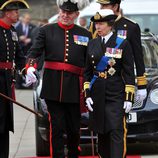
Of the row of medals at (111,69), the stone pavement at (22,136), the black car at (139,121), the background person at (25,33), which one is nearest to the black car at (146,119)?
the black car at (139,121)

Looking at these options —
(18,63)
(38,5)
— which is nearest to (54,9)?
(38,5)

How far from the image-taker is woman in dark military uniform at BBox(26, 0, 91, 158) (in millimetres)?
7680

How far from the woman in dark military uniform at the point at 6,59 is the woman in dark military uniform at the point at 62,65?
0.23 m

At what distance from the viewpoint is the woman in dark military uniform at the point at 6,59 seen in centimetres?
764

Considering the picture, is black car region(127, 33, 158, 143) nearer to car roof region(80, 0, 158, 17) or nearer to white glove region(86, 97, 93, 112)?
white glove region(86, 97, 93, 112)

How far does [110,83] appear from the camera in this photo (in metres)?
7.27

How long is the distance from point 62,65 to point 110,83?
2.15ft

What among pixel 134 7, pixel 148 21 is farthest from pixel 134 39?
pixel 134 7

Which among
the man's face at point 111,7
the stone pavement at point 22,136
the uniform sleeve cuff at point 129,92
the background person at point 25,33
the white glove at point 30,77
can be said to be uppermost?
the man's face at point 111,7

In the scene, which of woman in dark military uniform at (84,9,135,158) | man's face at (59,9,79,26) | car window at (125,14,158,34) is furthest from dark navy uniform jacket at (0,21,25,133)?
car window at (125,14,158,34)

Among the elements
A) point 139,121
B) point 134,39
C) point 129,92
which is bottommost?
point 139,121

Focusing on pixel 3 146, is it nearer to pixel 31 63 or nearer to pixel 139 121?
pixel 31 63

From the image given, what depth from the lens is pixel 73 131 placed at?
7.86 meters

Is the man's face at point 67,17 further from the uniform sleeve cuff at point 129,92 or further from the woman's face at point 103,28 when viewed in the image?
the uniform sleeve cuff at point 129,92
